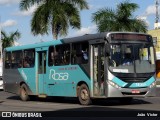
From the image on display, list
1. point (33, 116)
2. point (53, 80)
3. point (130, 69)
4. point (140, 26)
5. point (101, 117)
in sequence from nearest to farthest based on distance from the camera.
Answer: point (33, 116), point (101, 117), point (130, 69), point (53, 80), point (140, 26)

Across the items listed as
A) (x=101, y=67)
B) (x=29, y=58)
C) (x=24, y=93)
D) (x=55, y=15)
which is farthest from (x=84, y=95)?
(x=55, y=15)

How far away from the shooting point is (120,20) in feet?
135

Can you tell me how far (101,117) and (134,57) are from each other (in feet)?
17.7

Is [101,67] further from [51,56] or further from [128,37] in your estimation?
[51,56]

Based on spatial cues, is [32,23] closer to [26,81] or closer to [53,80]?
[26,81]

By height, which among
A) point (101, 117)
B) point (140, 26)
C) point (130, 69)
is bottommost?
point (101, 117)

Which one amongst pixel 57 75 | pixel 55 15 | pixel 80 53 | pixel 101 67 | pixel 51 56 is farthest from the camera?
pixel 55 15

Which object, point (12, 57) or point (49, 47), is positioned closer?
point (49, 47)

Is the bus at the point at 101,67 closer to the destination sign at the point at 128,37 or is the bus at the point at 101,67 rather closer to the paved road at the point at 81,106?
the destination sign at the point at 128,37

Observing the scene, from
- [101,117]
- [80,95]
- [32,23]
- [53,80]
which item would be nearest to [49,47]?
[53,80]

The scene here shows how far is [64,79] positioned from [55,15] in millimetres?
18438

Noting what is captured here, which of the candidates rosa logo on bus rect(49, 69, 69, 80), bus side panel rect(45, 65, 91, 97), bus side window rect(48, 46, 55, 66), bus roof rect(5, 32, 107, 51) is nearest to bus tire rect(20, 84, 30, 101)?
bus roof rect(5, 32, 107, 51)

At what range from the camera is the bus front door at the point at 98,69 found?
19594mm

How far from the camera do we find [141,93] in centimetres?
1955
